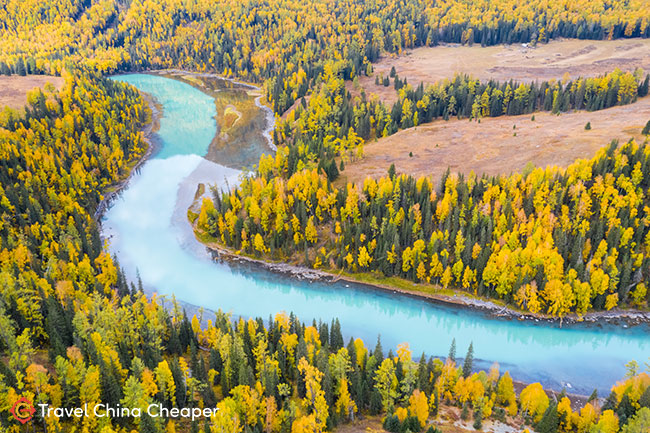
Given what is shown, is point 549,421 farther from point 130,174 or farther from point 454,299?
point 130,174

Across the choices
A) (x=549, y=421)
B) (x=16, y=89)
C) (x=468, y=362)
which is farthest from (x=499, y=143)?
(x=16, y=89)

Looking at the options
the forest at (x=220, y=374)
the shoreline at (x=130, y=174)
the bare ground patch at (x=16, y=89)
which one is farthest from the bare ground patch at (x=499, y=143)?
the bare ground patch at (x=16, y=89)

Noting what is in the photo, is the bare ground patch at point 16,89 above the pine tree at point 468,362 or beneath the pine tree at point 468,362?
above

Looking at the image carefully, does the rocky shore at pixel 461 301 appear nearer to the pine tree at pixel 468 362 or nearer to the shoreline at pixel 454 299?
the shoreline at pixel 454 299

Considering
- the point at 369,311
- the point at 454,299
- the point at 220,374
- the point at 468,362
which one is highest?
the point at 468,362

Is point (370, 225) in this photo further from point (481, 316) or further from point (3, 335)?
point (3, 335)

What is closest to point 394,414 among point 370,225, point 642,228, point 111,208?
point 370,225

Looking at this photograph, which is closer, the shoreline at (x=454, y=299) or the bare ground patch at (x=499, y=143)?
the shoreline at (x=454, y=299)
